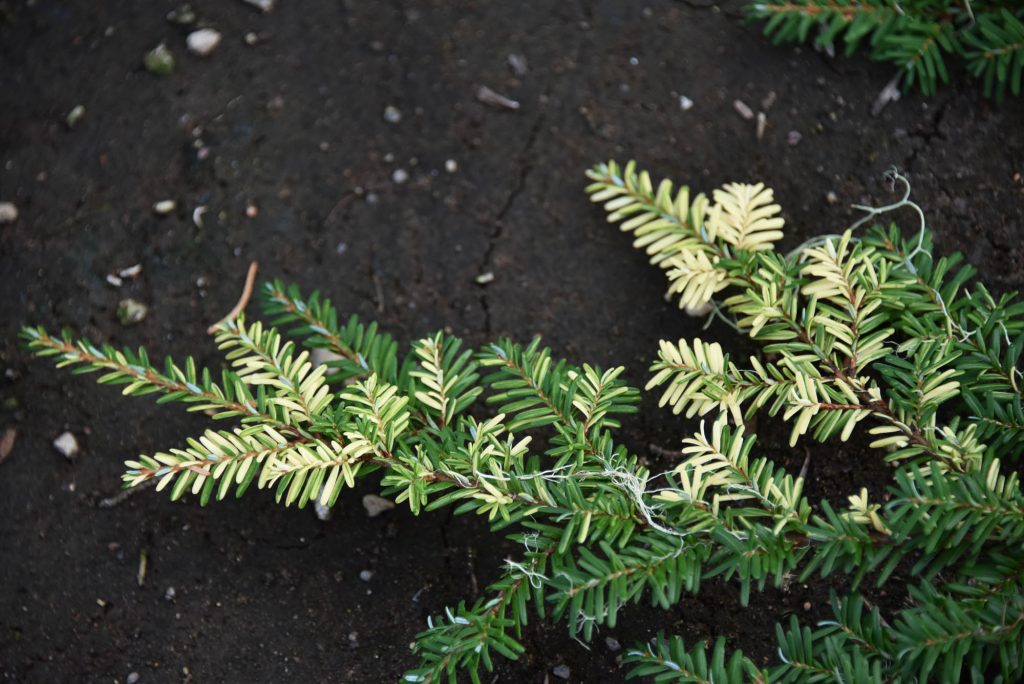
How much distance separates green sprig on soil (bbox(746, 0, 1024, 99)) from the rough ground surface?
3.3 inches

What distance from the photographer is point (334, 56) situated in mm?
2156

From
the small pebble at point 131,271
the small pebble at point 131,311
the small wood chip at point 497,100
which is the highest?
the small wood chip at point 497,100

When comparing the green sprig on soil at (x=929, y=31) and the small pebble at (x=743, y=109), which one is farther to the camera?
the small pebble at (x=743, y=109)

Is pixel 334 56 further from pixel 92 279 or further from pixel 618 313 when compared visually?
pixel 618 313

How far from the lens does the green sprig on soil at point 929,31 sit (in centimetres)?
184

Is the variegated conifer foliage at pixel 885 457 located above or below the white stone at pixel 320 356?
above

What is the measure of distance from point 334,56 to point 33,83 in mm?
763

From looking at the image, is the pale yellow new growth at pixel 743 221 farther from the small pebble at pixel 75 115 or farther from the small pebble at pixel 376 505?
the small pebble at pixel 75 115

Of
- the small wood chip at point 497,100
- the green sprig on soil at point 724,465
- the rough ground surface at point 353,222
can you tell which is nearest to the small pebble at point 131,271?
the rough ground surface at point 353,222

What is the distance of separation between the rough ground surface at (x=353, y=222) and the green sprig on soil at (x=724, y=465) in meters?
0.35

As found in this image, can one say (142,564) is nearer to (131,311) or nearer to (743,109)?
(131,311)

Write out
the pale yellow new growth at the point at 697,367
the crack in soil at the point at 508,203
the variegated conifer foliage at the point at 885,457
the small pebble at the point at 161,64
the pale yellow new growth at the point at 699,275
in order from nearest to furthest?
1. the variegated conifer foliage at the point at 885,457
2. the pale yellow new growth at the point at 697,367
3. the pale yellow new growth at the point at 699,275
4. the crack in soil at the point at 508,203
5. the small pebble at the point at 161,64

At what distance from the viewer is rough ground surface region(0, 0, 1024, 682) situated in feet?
5.63

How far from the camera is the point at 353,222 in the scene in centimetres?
202
